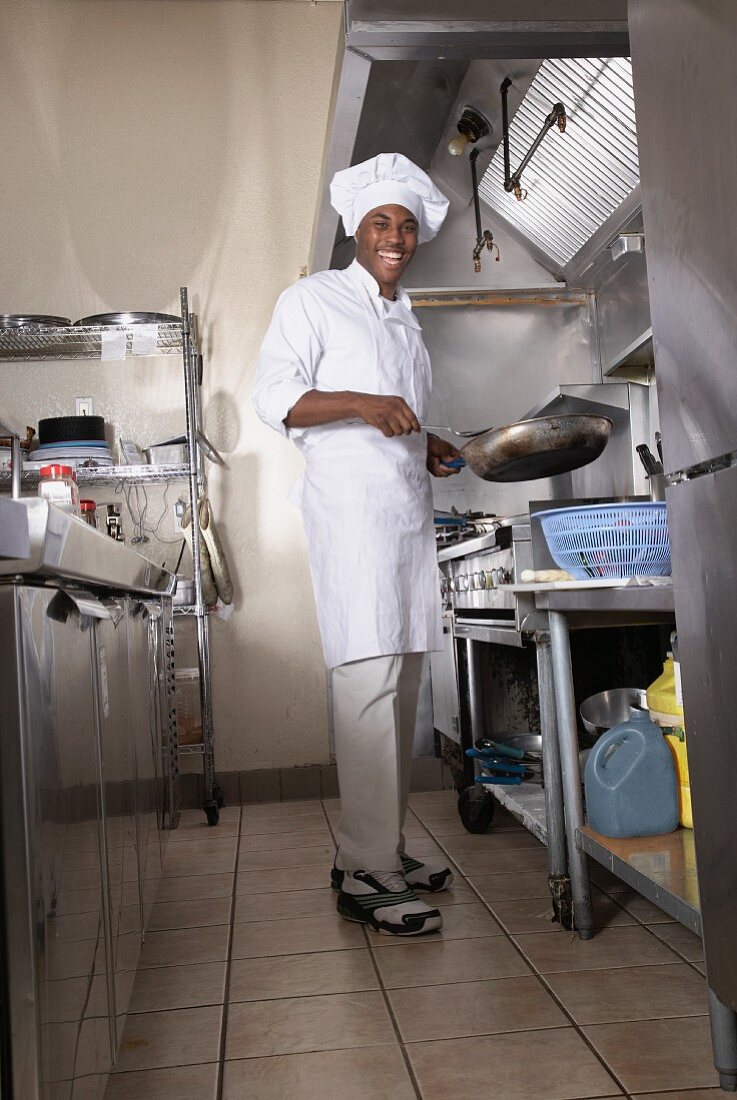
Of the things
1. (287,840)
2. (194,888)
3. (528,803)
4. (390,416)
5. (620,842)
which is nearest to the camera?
(620,842)

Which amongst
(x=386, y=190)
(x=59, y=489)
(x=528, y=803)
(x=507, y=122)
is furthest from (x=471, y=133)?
(x=528, y=803)

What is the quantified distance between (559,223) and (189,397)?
140 cm

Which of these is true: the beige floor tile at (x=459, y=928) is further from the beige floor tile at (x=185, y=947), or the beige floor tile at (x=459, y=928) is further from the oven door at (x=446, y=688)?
the oven door at (x=446, y=688)

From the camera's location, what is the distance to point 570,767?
193 cm

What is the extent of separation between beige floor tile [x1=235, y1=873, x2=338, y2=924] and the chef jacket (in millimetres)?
567

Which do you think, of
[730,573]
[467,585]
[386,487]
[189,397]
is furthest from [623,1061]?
[189,397]

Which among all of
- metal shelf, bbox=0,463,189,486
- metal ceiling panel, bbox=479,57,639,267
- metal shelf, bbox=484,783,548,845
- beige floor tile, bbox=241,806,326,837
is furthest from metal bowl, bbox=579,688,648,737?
metal shelf, bbox=0,463,189,486

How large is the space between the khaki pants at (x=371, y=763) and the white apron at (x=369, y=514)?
6 centimetres

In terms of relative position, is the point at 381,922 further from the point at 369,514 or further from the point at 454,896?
the point at 369,514

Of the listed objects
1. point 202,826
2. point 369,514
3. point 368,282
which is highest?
point 368,282

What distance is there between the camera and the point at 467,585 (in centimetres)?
315

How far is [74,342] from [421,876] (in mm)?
2281

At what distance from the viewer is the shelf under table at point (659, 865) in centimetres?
146

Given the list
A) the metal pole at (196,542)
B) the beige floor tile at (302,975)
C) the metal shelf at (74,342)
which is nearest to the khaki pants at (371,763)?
the beige floor tile at (302,975)
